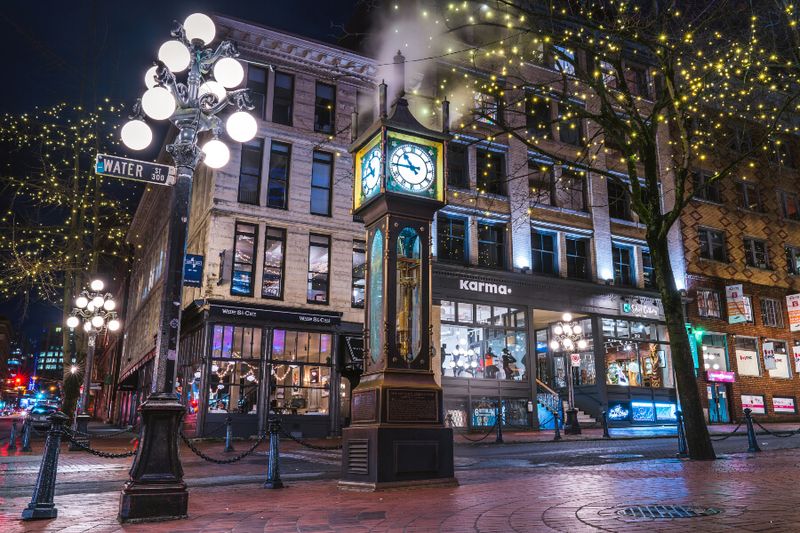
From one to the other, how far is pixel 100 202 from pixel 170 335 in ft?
66.5

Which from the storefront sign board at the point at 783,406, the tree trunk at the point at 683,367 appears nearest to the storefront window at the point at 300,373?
the tree trunk at the point at 683,367

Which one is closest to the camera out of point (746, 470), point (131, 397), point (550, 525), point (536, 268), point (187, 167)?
point (550, 525)

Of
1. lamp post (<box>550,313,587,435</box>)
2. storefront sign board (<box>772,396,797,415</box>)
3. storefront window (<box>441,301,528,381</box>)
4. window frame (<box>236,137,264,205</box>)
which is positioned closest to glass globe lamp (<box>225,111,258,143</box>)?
window frame (<box>236,137,264,205</box>)

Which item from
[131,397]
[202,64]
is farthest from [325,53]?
[131,397]

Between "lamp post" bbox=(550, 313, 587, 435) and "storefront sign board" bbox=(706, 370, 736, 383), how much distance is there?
7.05 m

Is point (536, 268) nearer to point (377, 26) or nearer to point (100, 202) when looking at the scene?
point (377, 26)

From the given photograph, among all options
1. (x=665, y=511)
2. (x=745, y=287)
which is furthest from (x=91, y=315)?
(x=745, y=287)

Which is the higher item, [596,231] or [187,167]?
[596,231]

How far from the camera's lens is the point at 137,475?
5.95m

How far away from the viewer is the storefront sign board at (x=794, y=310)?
3111 cm

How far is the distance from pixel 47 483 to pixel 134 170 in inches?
131

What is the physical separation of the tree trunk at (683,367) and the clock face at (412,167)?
6.53 metres

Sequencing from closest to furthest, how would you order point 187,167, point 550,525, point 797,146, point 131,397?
point 550,525 → point 187,167 → point 797,146 → point 131,397

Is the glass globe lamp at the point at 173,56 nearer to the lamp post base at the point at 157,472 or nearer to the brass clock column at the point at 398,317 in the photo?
the brass clock column at the point at 398,317
